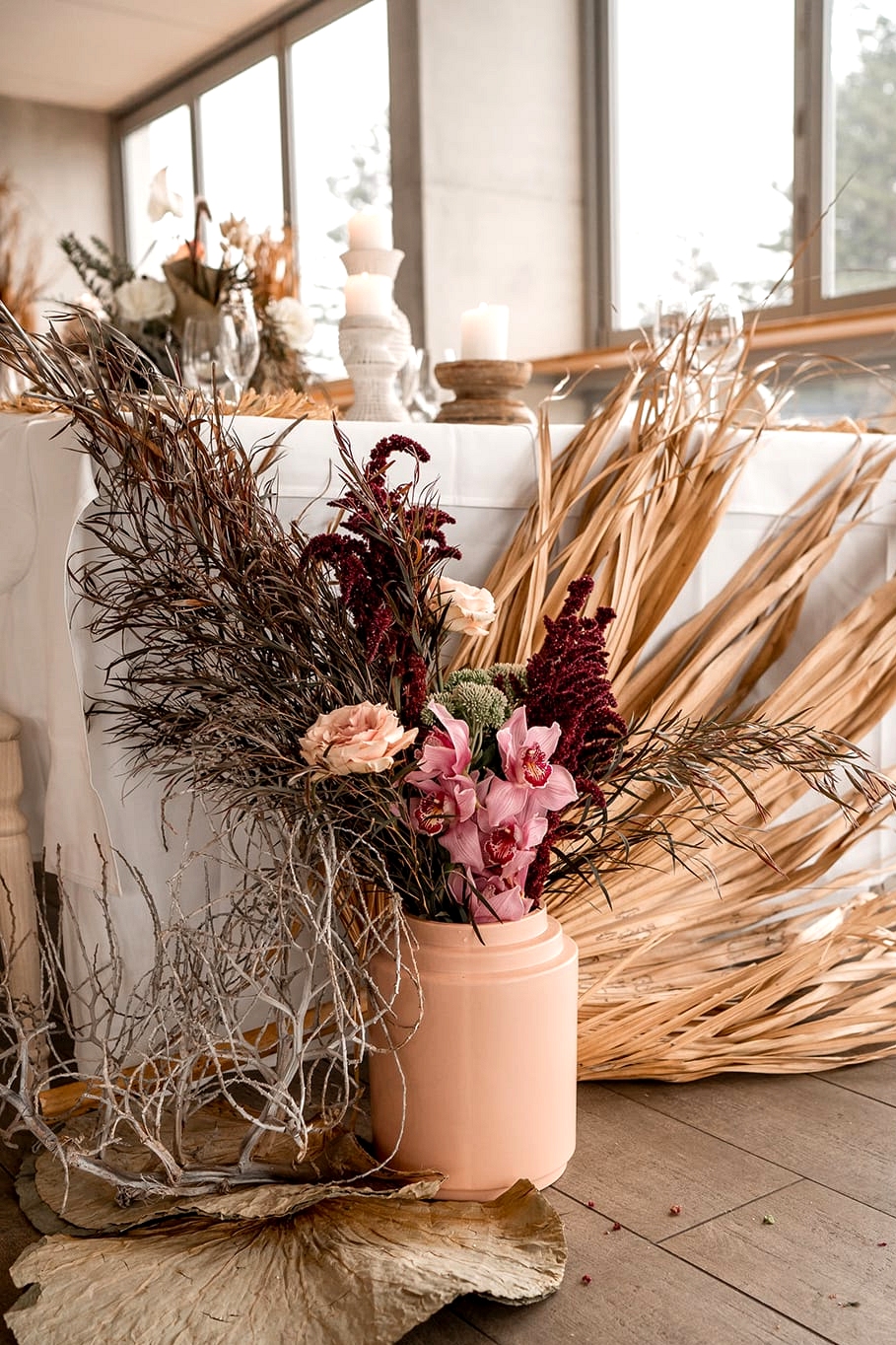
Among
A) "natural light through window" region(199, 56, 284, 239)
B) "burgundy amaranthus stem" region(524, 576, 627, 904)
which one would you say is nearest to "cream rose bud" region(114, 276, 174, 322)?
"burgundy amaranthus stem" region(524, 576, 627, 904)

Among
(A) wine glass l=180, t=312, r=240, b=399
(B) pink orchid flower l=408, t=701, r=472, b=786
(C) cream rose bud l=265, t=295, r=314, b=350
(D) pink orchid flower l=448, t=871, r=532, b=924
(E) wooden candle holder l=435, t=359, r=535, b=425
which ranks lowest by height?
(D) pink orchid flower l=448, t=871, r=532, b=924

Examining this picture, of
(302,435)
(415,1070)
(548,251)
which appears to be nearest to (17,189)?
(548,251)

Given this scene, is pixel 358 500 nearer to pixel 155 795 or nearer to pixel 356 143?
pixel 155 795

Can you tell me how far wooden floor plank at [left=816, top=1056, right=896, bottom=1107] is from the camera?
48.1 inches

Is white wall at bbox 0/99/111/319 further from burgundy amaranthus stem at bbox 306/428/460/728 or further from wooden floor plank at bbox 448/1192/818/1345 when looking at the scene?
wooden floor plank at bbox 448/1192/818/1345

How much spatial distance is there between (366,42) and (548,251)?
106 cm

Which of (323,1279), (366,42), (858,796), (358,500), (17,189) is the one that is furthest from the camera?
(17,189)

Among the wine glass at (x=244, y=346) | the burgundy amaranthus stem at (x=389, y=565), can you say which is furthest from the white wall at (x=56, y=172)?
the burgundy amaranthus stem at (x=389, y=565)

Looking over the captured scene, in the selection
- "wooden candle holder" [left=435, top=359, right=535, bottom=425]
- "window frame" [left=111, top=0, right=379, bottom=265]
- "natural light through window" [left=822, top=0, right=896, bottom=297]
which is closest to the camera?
"wooden candle holder" [left=435, top=359, right=535, bottom=425]

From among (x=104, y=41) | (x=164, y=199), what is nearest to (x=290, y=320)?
(x=164, y=199)

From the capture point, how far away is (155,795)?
3.80 feet

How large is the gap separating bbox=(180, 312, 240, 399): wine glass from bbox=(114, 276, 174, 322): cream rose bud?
28cm

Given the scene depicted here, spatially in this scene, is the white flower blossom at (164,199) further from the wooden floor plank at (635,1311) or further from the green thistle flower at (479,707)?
the wooden floor plank at (635,1311)

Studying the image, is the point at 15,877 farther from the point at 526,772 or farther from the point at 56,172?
the point at 56,172
